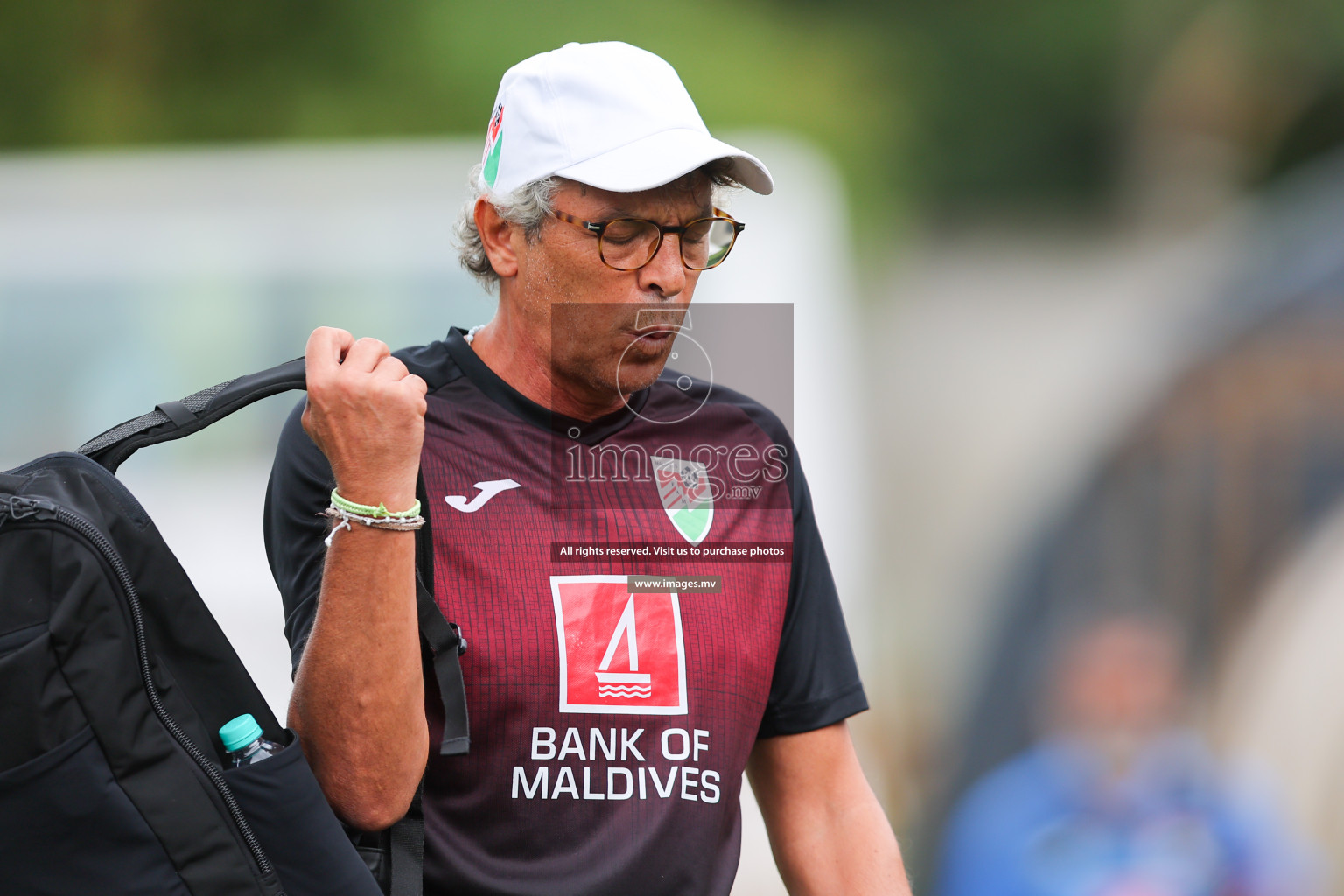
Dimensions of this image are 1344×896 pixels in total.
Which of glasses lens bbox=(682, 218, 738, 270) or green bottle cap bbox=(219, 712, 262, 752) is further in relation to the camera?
glasses lens bbox=(682, 218, 738, 270)

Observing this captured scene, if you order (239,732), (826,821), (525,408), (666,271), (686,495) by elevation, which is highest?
(666,271)

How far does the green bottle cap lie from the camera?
122 centimetres

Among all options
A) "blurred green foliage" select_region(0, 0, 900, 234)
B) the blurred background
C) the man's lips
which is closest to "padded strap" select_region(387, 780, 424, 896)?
the man's lips

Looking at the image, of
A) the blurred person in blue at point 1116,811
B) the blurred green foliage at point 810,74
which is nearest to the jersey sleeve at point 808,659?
the blurred person in blue at point 1116,811

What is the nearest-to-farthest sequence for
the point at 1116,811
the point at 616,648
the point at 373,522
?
the point at 373,522 → the point at 616,648 → the point at 1116,811

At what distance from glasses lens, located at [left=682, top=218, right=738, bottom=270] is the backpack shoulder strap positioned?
57 centimetres

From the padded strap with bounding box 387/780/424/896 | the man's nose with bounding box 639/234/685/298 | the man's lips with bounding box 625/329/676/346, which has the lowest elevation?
the padded strap with bounding box 387/780/424/896

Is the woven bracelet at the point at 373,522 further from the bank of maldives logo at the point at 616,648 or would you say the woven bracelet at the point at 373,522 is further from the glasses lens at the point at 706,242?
the glasses lens at the point at 706,242

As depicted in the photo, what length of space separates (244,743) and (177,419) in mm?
355

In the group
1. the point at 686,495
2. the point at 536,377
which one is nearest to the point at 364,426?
the point at 536,377

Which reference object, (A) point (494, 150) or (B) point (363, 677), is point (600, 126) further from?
(B) point (363, 677)

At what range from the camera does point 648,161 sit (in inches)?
62.7

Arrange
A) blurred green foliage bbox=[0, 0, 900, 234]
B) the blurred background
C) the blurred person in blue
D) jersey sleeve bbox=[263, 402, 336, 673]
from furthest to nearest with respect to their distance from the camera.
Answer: blurred green foliage bbox=[0, 0, 900, 234], the blurred background, the blurred person in blue, jersey sleeve bbox=[263, 402, 336, 673]

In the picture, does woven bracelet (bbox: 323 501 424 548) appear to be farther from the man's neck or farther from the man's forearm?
the man's neck
